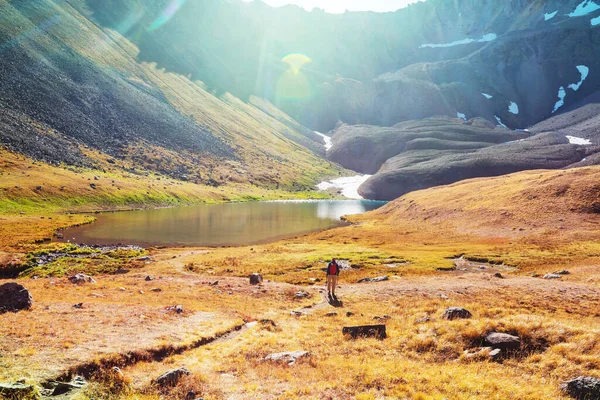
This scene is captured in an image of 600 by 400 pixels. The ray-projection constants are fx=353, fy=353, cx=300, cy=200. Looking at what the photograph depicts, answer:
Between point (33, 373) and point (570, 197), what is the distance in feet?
282

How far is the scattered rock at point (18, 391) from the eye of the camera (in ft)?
33.8

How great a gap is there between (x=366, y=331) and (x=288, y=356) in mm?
5208

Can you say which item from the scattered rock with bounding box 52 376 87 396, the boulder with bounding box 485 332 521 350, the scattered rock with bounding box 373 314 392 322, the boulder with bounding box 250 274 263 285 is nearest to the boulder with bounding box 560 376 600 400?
the boulder with bounding box 485 332 521 350

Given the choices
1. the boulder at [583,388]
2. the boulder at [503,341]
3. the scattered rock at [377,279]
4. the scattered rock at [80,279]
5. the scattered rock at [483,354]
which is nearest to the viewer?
the boulder at [583,388]

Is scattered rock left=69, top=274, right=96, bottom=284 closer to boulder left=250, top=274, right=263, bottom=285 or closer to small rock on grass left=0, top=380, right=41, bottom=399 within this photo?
boulder left=250, top=274, right=263, bottom=285

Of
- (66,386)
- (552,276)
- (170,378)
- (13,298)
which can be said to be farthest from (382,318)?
(13,298)

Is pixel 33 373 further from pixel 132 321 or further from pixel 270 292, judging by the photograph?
pixel 270 292

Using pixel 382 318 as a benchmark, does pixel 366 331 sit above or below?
above

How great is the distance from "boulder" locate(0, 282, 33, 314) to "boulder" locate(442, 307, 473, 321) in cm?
2538

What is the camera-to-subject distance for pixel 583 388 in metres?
12.2

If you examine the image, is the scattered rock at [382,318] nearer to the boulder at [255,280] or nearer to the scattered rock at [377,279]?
the scattered rock at [377,279]

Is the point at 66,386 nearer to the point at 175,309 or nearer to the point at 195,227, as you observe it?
the point at 175,309

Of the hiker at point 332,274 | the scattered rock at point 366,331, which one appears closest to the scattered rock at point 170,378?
the scattered rock at point 366,331

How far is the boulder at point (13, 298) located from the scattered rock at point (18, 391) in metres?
12.6
